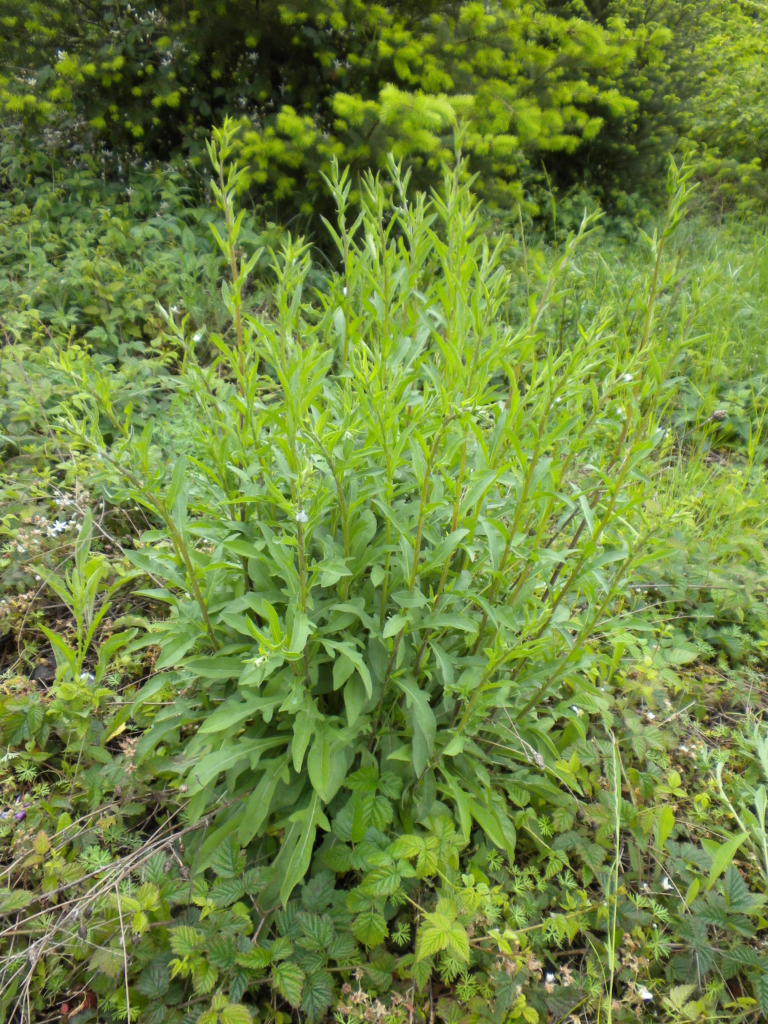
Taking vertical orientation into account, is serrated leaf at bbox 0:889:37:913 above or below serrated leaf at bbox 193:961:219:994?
above

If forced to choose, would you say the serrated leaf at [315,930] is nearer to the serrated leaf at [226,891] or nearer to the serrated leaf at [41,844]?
the serrated leaf at [226,891]

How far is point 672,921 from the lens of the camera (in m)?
1.71

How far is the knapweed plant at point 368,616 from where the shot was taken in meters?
1.43

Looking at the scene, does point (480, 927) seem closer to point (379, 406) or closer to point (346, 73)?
point (379, 406)

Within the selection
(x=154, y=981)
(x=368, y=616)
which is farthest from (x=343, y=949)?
(x=368, y=616)

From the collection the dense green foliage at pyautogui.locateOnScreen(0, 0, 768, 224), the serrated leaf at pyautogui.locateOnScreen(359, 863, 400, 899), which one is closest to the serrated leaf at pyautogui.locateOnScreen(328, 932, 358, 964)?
the serrated leaf at pyautogui.locateOnScreen(359, 863, 400, 899)

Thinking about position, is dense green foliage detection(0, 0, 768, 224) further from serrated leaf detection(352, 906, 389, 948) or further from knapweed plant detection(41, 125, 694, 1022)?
serrated leaf detection(352, 906, 389, 948)

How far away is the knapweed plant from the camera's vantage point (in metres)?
1.43

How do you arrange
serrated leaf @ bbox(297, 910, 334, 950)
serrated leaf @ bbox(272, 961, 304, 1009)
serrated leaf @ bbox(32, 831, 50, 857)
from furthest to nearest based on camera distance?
serrated leaf @ bbox(32, 831, 50, 857), serrated leaf @ bbox(297, 910, 334, 950), serrated leaf @ bbox(272, 961, 304, 1009)

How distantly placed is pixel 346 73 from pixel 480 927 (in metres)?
5.15

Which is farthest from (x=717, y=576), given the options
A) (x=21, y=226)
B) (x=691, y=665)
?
(x=21, y=226)

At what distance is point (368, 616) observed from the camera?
5.16 feet

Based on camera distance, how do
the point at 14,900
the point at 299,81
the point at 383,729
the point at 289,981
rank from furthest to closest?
the point at 299,81 < the point at 383,729 < the point at 14,900 < the point at 289,981

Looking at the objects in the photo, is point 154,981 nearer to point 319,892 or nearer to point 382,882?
point 319,892
